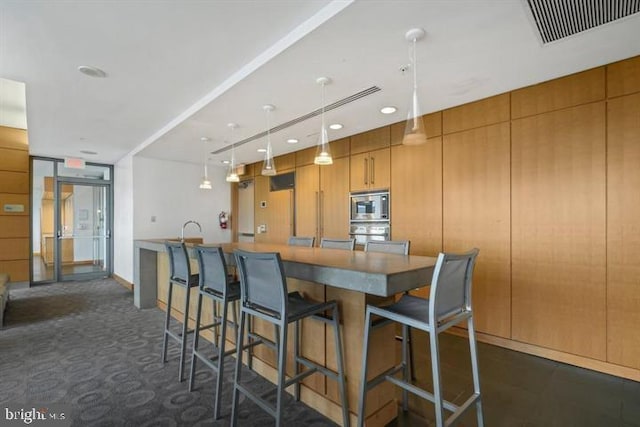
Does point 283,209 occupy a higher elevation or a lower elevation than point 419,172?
lower

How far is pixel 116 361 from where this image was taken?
8.80 feet

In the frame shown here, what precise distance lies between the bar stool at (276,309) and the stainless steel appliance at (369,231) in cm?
223

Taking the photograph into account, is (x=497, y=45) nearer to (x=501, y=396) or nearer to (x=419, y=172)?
(x=419, y=172)

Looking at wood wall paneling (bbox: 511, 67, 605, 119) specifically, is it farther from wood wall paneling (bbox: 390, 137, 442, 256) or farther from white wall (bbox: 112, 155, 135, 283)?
white wall (bbox: 112, 155, 135, 283)

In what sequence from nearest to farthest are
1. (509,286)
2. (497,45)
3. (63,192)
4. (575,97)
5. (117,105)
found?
(497,45)
(575,97)
(509,286)
(117,105)
(63,192)

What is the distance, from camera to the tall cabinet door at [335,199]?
454 centimetres

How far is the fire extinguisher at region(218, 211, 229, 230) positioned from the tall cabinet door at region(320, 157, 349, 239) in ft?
9.97

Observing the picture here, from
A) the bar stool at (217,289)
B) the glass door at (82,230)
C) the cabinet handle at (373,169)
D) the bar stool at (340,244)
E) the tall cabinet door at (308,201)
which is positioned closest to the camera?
the bar stool at (217,289)

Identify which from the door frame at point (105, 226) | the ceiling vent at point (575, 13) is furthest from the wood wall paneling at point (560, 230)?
the door frame at point (105, 226)

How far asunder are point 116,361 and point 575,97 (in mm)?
4687


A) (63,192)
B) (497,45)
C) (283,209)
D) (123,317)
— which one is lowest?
(123,317)

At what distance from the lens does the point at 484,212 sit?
3152 millimetres

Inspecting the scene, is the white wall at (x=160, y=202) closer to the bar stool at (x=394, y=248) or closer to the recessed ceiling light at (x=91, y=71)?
the recessed ceiling light at (x=91, y=71)

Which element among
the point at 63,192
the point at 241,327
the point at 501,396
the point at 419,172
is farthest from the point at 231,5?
the point at 63,192
